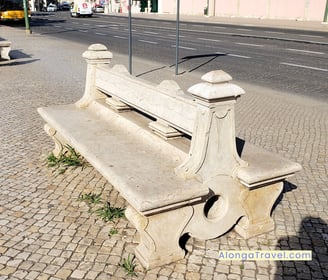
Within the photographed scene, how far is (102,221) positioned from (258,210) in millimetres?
1497

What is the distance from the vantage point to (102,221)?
3695mm

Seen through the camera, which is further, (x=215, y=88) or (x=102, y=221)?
(x=102, y=221)

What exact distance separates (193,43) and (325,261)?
58.2 feet

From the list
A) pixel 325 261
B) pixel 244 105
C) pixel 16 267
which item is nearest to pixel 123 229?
pixel 16 267

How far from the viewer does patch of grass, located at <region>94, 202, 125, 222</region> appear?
12.2 ft

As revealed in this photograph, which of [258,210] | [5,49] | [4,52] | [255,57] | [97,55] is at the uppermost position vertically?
[97,55]

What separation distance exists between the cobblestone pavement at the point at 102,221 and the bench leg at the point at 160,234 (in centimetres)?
8

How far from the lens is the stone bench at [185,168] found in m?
2.89

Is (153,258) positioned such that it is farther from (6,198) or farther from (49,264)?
(6,198)

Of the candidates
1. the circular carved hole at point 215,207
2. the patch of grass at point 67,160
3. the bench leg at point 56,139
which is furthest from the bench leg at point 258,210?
the bench leg at point 56,139

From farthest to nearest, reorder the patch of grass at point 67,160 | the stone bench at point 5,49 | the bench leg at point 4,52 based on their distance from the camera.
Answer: the bench leg at point 4,52, the stone bench at point 5,49, the patch of grass at point 67,160

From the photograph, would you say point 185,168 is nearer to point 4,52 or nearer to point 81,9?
point 4,52

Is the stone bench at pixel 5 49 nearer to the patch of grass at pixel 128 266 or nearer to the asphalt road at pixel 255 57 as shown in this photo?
the asphalt road at pixel 255 57

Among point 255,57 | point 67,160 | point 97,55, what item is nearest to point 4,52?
point 255,57
